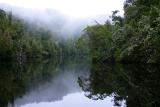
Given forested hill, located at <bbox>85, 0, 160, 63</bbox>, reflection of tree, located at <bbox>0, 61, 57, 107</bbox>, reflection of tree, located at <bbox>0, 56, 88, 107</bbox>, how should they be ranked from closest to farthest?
reflection of tree, located at <bbox>0, 61, 57, 107</bbox>, reflection of tree, located at <bbox>0, 56, 88, 107</bbox>, forested hill, located at <bbox>85, 0, 160, 63</bbox>

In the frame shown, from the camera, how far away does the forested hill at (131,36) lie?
37.9m

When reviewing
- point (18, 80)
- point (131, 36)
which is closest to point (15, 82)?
point (18, 80)

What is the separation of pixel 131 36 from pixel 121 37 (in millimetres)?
5297

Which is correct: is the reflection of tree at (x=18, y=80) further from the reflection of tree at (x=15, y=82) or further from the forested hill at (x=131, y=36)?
the forested hill at (x=131, y=36)

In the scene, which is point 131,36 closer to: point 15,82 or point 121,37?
point 121,37

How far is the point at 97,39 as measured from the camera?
9044cm

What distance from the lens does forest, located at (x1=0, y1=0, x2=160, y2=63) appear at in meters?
39.6

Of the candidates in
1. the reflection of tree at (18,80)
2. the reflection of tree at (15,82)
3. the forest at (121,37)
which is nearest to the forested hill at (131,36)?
the forest at (121,37)

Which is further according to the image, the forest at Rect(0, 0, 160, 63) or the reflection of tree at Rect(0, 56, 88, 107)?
the forest at Rect(0, 0, 160, 63)

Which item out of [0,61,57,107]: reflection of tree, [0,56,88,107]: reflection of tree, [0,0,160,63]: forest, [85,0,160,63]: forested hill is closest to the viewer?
[0,61,57,107]: reflection of tree

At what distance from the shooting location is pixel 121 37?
207ft

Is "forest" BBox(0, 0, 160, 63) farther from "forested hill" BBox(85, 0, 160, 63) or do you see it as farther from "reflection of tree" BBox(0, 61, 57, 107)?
"reflection of tree" BBox(0, 61, 57, 107)

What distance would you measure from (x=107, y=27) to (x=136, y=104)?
240ft

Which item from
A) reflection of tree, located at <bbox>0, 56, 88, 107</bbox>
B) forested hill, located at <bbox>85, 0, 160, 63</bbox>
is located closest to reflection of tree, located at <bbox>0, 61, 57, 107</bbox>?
reflection of tree, located at <bbox>0, 56, 88, 107</bbox>
